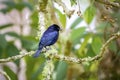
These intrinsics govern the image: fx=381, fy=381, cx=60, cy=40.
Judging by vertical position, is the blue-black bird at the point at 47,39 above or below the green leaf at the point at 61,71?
below

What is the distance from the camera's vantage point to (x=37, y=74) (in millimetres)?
1630

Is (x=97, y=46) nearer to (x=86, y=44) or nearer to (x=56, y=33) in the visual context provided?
(x=86, y=44)

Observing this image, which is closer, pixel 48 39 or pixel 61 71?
pixel 48 39

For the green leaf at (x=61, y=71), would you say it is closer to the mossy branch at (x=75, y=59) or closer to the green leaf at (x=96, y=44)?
the green leaf at (x=96, y=44)

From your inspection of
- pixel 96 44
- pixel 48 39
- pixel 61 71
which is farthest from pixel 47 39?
pixel 61 71

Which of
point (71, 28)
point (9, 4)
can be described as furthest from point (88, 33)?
point (9, 4)

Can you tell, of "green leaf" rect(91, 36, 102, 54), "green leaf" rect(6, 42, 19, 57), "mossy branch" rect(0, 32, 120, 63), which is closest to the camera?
"mossy branch" rect(0, 32, 120, 63)

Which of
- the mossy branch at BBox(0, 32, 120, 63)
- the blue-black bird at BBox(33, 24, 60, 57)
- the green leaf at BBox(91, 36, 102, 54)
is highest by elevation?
the green leaf at BBox(91, 36, 102, 54)

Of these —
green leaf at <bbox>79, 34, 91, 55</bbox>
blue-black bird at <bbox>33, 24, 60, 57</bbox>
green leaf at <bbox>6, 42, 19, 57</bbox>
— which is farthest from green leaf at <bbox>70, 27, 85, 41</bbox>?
blue-black bird at <bbox>33, 24, 60, 57</bbox>

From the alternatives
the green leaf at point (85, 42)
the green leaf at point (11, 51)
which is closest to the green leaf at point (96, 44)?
the green leaf at point (85, 42)

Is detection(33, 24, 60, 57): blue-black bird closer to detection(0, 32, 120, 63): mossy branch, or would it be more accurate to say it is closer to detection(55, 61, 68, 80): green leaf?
detection(0, 32, 120, 63): mossy branch

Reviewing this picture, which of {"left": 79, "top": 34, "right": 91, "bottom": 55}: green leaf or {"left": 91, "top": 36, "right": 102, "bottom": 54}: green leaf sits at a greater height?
{"left": 79, "top": 34, "right": 91, "bottom": 55}: green leaf

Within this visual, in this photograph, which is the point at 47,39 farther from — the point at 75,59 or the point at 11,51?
the point at 11,51

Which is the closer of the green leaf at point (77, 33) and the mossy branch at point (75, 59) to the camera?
the mossy branch at point (75, 59)
